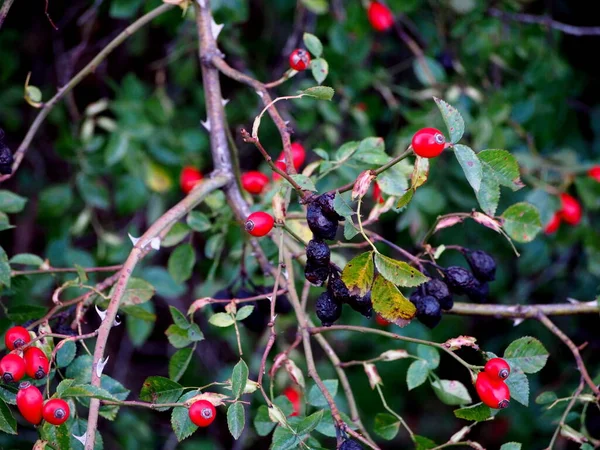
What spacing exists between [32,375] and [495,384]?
0.83 meters

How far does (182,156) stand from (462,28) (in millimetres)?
1187

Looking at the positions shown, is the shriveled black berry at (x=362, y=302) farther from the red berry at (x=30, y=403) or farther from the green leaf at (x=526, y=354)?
the red berry at (x=30, y=403)

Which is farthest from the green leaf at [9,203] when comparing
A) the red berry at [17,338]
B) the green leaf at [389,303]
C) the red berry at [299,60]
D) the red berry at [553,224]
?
the red berry at [553,224]

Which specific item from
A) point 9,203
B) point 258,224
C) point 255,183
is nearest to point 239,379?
point 258,224

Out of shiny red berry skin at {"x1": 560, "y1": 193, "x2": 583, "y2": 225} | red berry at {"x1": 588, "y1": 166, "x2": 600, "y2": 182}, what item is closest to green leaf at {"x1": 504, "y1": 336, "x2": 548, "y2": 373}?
shiny red berry skin at {"x1": 560, "y1": 193, "x2": 583, "y2": 225}

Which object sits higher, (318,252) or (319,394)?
(318,252)

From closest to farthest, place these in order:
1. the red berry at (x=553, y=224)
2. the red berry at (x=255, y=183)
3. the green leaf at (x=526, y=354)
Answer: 1. the green leaf at (x=526, y=354)
2. the red berry at (x=255, y=183)
3. the red berry at (x=553, y=224)

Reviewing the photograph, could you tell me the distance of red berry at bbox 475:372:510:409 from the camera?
46.1 inches

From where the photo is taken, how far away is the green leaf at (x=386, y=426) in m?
1.37

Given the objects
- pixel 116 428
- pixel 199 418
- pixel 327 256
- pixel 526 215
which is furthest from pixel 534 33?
pixel 116 428

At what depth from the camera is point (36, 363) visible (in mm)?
1162

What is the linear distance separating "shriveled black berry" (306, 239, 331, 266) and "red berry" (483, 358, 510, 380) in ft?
1.16

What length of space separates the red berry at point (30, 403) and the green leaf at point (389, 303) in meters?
0.60

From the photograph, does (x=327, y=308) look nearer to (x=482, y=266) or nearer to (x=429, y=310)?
(x=429, y=310)
